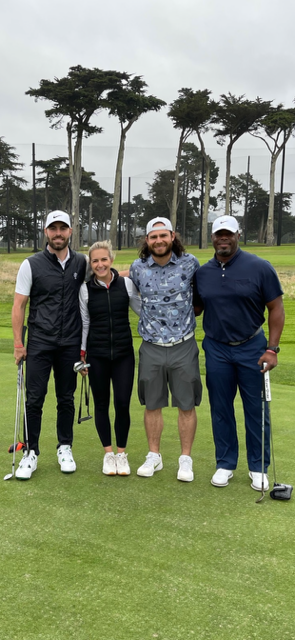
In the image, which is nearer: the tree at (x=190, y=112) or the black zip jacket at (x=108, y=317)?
the black zip jacket at (x=108, y=317)

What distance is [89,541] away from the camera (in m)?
2.60

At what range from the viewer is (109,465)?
356 cm

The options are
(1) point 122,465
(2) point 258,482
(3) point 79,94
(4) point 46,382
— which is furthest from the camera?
(3) point 79,94

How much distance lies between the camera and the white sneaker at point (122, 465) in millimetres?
3529

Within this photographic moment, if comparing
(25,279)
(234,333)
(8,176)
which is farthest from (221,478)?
(8,176)

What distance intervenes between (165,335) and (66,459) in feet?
3.41

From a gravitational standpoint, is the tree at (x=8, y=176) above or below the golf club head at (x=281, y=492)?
above

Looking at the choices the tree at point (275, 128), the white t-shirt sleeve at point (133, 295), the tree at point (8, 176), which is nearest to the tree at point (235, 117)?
the tree at point (275, 128)

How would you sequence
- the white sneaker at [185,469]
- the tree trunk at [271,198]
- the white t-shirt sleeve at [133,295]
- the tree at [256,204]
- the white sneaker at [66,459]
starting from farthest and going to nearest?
the tree at [256,204] < the tree trunk at [271,198] < the white t-shirt sleeve at [133,295] < the white sneaker at [66,459] < the white sneaker at [185,469]

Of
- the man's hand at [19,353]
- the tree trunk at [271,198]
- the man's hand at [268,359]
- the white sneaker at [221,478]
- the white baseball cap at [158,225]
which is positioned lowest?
the white sneaker at [221,478]

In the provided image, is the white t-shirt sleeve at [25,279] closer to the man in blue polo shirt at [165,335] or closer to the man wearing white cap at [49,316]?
the man wearing white cap at [49,316]

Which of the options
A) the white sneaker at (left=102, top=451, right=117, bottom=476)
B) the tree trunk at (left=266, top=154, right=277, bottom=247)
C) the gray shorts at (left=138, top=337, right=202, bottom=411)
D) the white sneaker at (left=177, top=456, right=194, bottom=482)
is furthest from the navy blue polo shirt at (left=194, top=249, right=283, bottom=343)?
the tree trunk at (left=266, top=154, right=277, bottom=247)

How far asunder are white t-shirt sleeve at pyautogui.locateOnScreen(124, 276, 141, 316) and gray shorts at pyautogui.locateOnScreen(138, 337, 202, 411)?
0.26 meters

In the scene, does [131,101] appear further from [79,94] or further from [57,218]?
[57,218]
